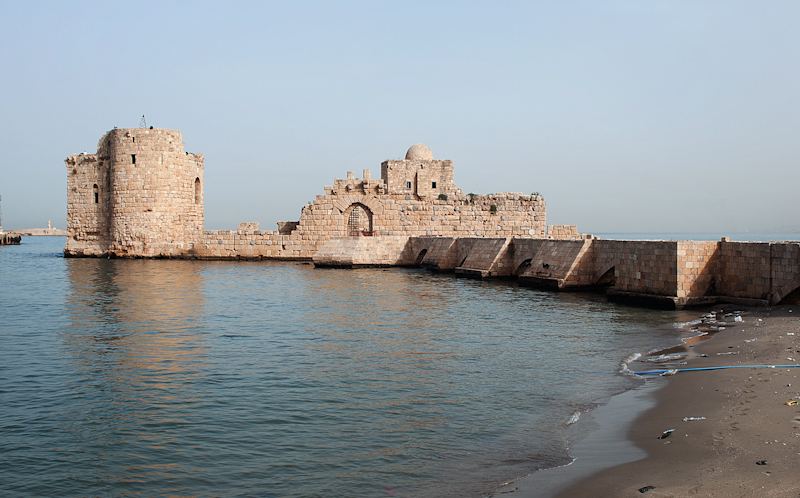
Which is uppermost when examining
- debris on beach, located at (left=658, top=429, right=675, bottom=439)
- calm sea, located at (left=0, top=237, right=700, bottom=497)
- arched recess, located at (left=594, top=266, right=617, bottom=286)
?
arched recess, located at (left=594, top=266, right=617, bottom=286)

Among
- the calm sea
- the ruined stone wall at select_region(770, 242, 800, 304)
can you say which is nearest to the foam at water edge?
the calm sea

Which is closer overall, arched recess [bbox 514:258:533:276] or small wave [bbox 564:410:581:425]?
small wave [bbox 564:410:581:425]

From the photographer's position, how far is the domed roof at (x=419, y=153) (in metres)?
27.8

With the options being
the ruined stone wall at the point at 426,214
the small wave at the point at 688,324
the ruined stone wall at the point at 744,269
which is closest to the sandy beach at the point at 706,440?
the small wave at the point at 688,324

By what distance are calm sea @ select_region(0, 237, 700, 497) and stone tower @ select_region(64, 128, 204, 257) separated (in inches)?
509

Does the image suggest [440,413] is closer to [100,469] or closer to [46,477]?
[100,469]

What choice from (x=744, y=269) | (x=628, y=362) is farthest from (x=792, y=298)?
(x=628, y=362)

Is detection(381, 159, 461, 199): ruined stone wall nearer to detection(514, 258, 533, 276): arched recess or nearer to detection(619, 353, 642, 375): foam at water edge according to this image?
detection(514, 258, 533, 276): arched recess

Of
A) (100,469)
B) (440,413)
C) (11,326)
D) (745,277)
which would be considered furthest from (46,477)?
(745,277)

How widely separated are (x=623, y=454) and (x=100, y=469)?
3949 mm

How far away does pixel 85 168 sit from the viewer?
2798cm

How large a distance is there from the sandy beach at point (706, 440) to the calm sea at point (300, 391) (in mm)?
400

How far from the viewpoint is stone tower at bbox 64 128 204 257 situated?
83.9 ft

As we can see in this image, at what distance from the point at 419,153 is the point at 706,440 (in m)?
24.5
